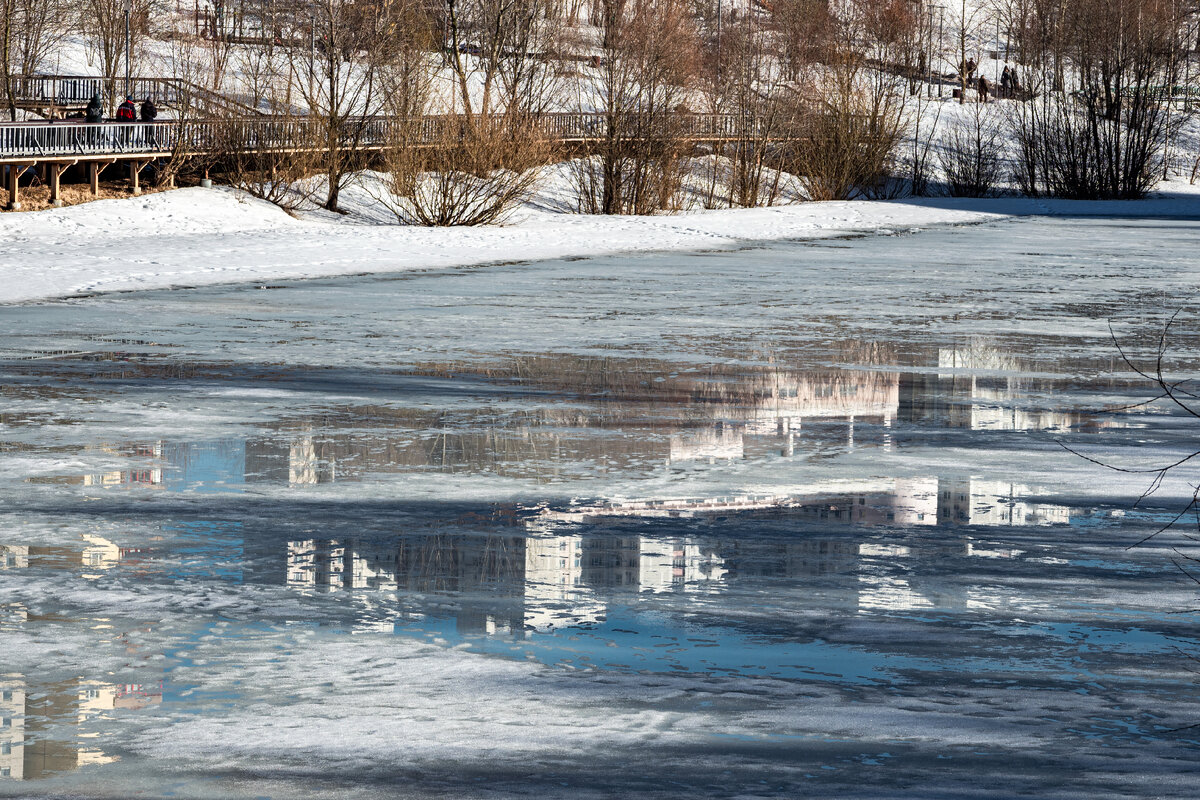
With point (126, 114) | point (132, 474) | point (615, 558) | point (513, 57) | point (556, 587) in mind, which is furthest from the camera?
point (513, 57)

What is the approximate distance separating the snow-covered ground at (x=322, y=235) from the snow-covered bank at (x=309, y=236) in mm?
26

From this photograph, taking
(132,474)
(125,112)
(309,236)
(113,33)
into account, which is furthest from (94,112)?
(132,474)

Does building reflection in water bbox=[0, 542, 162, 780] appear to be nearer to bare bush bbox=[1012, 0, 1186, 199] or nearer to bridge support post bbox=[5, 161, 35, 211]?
bridge support post bbox=[5, 161, 35, 211]

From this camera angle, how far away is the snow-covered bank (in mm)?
22578

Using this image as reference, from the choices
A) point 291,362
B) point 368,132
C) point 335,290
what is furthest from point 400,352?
point 368,132

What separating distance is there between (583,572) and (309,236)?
22.4m

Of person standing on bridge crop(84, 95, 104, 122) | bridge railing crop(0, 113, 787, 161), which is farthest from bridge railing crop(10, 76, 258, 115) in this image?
bridge railing crop(0, 113, 787, 161)

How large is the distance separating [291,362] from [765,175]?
39.4 m

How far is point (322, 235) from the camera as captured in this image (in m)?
29.3

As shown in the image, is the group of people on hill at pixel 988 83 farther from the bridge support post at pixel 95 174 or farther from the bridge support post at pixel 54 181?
the bridge support post at pixel 54 181

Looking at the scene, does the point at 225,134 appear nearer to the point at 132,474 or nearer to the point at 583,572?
the point at 132,474

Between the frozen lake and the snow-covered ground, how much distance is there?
6.82 m

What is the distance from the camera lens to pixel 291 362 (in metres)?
14.2

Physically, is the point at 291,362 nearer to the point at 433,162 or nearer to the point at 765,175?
the point at 433,162
